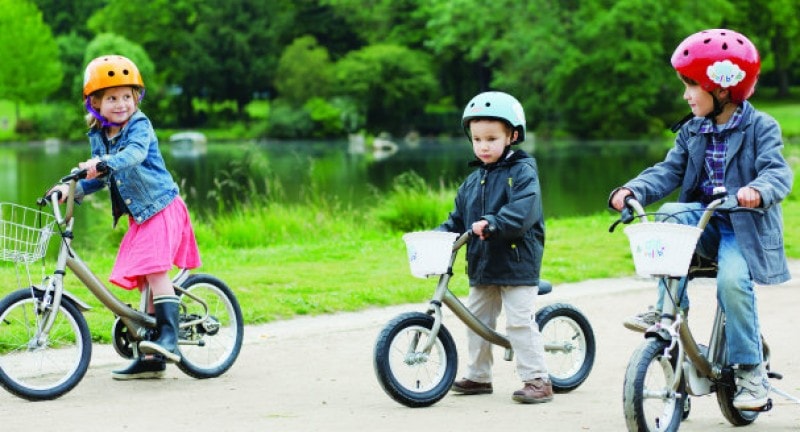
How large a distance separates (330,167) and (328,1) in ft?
144

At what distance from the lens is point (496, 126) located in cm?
577

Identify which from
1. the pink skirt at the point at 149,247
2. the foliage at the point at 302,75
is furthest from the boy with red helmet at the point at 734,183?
the foliage at the point at 302,75

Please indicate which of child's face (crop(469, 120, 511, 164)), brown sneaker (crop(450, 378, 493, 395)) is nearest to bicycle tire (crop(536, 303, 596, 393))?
brown sneaker (crop(450, 378, 493, 395))

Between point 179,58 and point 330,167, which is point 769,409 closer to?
point 330,167

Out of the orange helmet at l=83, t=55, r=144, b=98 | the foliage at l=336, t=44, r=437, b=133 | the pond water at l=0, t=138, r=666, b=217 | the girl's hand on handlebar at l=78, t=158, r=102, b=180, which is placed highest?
the foliage at l=336, t=44, r=437, b=133

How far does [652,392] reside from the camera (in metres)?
4.73

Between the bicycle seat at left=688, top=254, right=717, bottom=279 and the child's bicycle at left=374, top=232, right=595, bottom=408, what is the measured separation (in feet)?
3.02

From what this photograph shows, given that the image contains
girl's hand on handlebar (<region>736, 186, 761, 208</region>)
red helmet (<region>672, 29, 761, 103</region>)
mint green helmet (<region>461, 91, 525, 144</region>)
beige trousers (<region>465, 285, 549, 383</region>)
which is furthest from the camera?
beige trousers (<region>465, 285, 549, 383</region>)

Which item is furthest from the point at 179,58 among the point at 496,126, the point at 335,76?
the point at 496,126

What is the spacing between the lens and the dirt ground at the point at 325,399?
533cm

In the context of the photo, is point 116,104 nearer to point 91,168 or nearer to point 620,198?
point 91,168

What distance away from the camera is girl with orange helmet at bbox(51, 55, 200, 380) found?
624 cm

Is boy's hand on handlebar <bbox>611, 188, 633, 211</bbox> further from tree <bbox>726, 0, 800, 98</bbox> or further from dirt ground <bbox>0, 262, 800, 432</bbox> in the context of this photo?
tree <bbox>726, 0, 800, 98</bbox>

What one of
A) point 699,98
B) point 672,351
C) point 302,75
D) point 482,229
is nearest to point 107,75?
point 482,229
